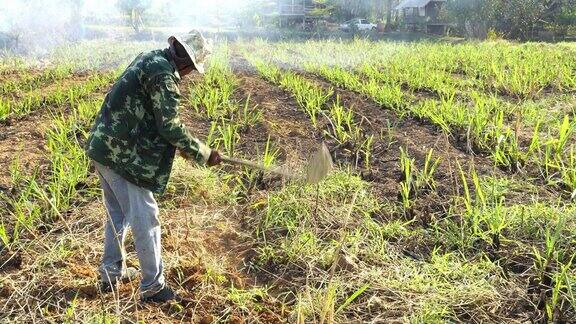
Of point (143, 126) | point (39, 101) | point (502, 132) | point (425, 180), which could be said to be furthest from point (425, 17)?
point (143, 126)

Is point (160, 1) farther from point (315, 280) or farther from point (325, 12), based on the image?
point (315, 280)

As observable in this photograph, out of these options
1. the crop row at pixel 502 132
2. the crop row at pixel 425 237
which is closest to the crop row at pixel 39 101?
the crop row at pixel 502 132

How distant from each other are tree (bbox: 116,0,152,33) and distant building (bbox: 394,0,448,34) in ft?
52.8

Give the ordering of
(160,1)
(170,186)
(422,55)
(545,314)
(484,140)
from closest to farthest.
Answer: (545,314) → (170,186) → (484,140) → (422,55) → (160,1)

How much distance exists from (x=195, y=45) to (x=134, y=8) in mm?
30282

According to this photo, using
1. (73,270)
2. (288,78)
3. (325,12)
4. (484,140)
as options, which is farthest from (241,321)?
(325,12)

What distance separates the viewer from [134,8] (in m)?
29.8

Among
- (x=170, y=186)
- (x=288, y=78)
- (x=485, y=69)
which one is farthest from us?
(x=485, y=69)

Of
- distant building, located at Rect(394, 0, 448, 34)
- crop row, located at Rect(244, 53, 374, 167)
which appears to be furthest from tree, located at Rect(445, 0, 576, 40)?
crop row, located at Rect(244, 53, 374, 167)

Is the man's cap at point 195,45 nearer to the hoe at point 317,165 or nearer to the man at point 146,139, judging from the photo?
the man at point 146,139

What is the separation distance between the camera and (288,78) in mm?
8000

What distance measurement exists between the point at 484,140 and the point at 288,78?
13.9 feet

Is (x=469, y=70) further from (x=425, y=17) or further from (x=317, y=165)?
(x=425, y=17)

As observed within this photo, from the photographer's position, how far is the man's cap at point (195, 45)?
2.26m
